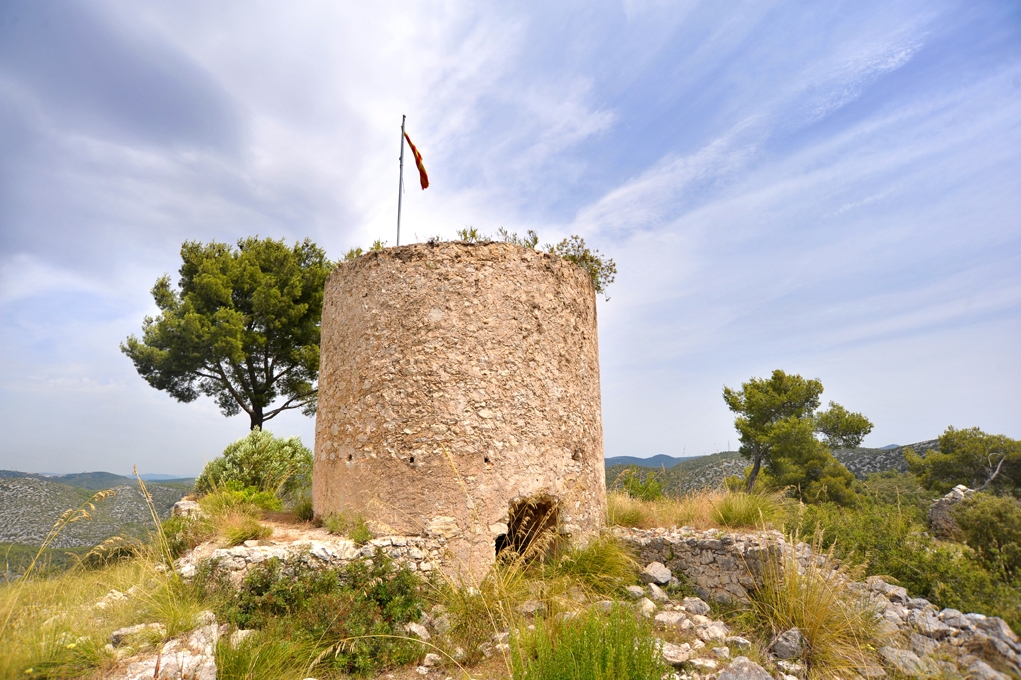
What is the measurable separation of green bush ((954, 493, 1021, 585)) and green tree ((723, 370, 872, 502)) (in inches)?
473

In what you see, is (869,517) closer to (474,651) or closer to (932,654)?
(932,654)

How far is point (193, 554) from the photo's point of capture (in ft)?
19.7

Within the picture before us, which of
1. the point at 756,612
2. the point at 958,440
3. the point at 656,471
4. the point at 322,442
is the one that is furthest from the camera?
the point at 958,440

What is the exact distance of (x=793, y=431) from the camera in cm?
1959

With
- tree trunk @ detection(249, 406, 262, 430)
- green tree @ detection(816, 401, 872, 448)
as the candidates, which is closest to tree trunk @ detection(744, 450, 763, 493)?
green tree @ detection(816, 401, 872, 448)

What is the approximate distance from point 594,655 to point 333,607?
3123mm

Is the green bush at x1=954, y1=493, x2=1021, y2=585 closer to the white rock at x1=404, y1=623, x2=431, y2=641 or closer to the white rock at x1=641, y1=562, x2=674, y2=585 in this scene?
the white rock at x1=641, y1=562, x2=674, y2=585

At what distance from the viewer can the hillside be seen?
9861mm

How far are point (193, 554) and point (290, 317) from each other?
10.8 m

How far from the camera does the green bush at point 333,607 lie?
16.4ft

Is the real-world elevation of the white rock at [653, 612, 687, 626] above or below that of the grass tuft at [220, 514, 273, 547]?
below

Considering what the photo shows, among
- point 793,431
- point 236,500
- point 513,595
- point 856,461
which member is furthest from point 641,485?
point 856,461

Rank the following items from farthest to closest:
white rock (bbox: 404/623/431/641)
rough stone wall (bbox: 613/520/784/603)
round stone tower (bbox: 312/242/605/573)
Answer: round stone tower (bbox: 312/242/605/573) < rough stone wall (bbox: 613/520/784/603) < white rock (bbox: 404/623/431/641)

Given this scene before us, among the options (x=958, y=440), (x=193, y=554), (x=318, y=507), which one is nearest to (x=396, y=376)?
(x=318, y=507)
